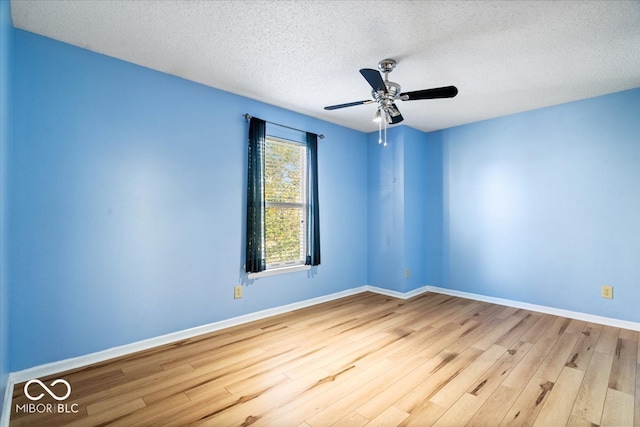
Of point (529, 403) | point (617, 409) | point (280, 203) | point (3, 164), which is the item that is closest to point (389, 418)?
point (529, 403)

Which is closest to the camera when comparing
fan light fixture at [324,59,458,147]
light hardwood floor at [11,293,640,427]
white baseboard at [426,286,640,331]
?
light hardwood floor at [11,293,640,427]

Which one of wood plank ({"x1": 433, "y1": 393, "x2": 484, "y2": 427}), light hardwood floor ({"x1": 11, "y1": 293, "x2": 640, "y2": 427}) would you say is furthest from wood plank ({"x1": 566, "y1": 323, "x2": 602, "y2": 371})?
wood plank ({"x1": 433, "y1": 393, "x2": 484, "y2": 427})

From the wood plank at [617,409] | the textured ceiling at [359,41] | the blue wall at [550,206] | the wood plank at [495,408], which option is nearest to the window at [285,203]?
the textured ceiling at [359,41]

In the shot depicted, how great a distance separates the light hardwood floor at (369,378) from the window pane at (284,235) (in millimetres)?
797

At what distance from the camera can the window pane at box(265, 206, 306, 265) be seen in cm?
342

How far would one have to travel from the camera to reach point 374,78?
2.11 metres

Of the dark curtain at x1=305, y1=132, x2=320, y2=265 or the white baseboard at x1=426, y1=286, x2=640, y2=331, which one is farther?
the dark curtain at x1=305, y1=132, x2=320, y2=265

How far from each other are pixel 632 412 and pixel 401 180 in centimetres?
304

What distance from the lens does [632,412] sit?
66.5 inches

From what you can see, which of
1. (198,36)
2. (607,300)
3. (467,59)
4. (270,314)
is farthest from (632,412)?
(198,36)

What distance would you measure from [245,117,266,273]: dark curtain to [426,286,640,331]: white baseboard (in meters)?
2.81

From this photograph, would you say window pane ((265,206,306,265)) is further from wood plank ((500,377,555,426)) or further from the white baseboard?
wood plank ((500,377,555,426))

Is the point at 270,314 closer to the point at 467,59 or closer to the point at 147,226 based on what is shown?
the point at 147,226

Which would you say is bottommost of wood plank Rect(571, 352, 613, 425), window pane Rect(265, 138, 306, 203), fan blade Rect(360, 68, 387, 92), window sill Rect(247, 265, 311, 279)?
wood plank Rect(571, 352, 613, 425)
